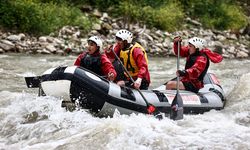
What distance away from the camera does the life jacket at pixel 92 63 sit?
24.7 ft

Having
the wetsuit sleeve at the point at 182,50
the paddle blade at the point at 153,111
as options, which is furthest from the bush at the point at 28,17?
the paddle blade at the point at 153,111

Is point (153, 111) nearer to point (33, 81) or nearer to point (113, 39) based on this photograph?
point (33, 81)

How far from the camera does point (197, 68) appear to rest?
8.16 m

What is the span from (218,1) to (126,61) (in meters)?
13.7

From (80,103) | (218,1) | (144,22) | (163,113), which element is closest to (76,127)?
(80,103)

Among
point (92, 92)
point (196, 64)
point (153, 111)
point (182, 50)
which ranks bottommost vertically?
point (153, 111)

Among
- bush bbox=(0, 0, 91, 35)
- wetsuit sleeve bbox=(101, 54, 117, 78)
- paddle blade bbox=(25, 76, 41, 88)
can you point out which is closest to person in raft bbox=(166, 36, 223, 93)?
wetsuit sleeve bbox=(101, 54, 117, 78)

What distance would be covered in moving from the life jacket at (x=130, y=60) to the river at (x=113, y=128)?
1218 mm

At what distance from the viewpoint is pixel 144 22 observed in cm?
1803

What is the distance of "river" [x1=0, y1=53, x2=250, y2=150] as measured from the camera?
5.81 meters

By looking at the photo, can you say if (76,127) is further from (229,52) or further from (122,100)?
(229,52)

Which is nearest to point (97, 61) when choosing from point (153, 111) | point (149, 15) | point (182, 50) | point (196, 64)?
point (153, 111)

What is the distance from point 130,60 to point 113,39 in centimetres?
854

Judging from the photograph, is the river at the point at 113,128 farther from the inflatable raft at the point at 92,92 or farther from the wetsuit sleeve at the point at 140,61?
the wetsuit sleeve at the point at 140,61
